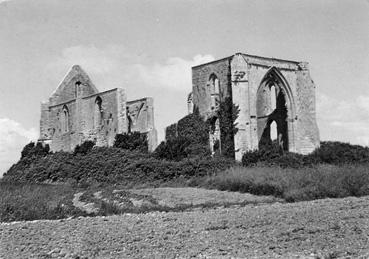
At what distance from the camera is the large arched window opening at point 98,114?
125 ft

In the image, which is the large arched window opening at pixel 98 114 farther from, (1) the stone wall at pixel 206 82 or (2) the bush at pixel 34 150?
(1) the stone wall at pixel 206 82

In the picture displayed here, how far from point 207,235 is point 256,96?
2458 centimetres

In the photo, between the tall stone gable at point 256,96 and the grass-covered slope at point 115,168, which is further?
the tall stone gable at point 256,96

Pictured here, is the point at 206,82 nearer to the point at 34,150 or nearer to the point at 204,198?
the point at 34,150

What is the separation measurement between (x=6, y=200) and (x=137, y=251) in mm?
7095

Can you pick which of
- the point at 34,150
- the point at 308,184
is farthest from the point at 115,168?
the point at 308,184

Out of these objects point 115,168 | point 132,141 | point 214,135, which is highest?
point 214,135

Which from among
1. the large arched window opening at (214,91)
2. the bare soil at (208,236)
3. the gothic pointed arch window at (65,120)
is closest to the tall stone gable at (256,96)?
the large arched window opening at (214,91)

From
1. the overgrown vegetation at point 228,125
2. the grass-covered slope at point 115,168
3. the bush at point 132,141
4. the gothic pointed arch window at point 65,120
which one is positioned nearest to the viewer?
the grass-covered slope at point 115,168

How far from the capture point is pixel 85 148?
35281 millimetres

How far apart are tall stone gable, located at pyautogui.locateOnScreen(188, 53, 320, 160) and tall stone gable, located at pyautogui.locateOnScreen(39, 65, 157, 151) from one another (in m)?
5.06

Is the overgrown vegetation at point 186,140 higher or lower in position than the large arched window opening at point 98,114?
lower

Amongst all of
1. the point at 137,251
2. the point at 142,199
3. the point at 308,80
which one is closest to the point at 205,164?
the point at 142,199

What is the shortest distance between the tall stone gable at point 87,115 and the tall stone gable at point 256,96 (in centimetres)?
506
